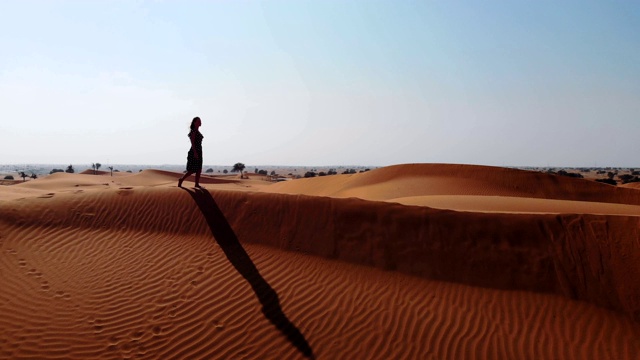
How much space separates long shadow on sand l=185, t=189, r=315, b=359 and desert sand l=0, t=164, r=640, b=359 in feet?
0.11

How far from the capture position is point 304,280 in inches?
271

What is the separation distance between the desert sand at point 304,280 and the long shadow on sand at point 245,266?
3 cm

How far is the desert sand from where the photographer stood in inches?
205

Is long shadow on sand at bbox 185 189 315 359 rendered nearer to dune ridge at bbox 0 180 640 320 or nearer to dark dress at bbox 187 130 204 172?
dune ridge at bbox 0 180 640 320

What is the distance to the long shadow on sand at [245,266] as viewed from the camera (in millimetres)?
5414

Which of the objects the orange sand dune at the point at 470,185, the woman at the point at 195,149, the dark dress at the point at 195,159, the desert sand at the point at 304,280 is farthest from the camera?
the orange sand dune at the point at 470,185

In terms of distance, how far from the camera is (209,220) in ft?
28.2

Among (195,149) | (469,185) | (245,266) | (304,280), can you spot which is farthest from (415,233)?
(469,185)

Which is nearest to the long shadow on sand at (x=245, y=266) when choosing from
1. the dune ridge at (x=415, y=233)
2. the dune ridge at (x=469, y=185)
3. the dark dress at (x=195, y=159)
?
the dune ridge at (x=415, y=233)

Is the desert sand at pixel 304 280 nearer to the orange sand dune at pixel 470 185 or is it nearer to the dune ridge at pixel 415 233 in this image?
the dune ridge at pixel 415 233

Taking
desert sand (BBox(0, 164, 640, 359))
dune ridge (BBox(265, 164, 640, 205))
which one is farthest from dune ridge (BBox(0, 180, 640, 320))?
dune ridge (BBox(265, 164, 640, 205))

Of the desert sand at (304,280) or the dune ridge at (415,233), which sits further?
the dune ridge at (415,233)

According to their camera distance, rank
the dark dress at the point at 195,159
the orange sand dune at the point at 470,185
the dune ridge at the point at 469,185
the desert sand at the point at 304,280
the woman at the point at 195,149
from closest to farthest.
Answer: the desert sand at the point at 304,280 < the woman at the point at 195,149 < the dark dress at the point at 195,159 < the orange sand dune at the point at 470,185 < the dune ridge at the point at 469,185

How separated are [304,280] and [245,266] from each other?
3.98ft
